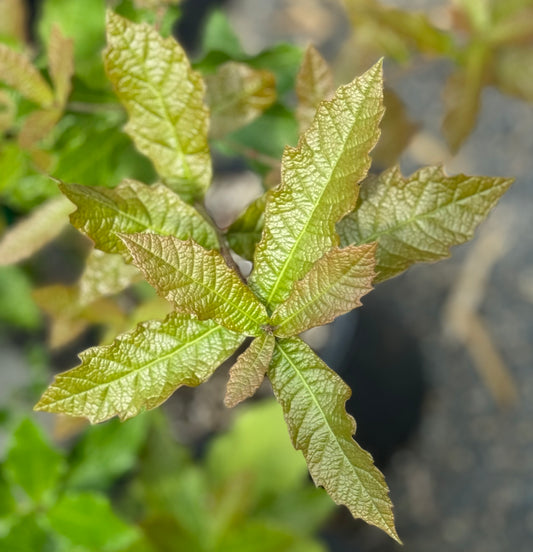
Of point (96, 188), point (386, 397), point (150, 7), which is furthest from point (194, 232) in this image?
point (386, 397)

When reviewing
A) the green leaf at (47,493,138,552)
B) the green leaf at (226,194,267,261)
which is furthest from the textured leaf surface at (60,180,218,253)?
the green leaf at (47,493,138,552)

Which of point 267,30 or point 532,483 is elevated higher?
point 267,30

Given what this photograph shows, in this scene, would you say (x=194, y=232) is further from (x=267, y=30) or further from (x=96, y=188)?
(x=267, y=30)

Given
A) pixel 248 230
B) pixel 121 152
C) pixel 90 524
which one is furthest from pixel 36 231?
pixel 90 524

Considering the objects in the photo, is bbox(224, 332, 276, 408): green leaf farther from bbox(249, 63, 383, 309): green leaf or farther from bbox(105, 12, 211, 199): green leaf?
bbox(105, 12, 211, 199): green leaf

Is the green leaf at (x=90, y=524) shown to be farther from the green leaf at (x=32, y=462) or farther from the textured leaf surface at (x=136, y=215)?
the textured leaf surface at (x=136, y=215)

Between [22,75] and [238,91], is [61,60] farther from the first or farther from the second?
[238,91]

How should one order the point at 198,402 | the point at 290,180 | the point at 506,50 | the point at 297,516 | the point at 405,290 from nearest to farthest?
the point at 290,180
the point at 506,50
the point at 297,516
the point at 198,402
the point at 405,290
